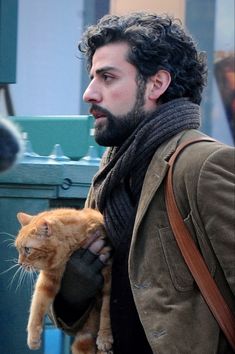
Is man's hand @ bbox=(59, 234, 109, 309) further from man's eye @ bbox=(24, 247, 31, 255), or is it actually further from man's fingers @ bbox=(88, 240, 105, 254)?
man's eye @ bbox=(24, 247, 31, 255)

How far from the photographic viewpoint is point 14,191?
3.88 metres

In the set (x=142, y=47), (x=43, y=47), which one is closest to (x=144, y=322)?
(x=142, y=47)

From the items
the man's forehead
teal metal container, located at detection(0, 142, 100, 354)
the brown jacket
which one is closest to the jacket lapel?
the brown jacket

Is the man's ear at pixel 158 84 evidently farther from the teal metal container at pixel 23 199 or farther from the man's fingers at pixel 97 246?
the teal metal container at pixel 23 199

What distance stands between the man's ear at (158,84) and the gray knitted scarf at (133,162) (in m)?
0.07

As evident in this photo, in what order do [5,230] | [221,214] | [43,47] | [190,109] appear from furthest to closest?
[43,47]
[5,230]
[190,109]
[221,214]

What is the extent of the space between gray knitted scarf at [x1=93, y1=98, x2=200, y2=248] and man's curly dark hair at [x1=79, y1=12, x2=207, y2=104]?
11cm

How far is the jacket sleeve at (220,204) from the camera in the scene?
8.39 ft

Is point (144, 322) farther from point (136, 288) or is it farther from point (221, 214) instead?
point (221, 214)

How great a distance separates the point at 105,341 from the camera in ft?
9.27

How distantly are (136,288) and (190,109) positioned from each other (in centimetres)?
59

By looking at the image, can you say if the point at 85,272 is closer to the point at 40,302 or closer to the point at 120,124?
the point at 40,302

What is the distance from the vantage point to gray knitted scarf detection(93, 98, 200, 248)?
2779mm

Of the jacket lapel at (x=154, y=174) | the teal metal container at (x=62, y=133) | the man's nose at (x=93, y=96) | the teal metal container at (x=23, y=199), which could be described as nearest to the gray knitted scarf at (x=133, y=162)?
the jacket lapel at (x=154, y=174)
